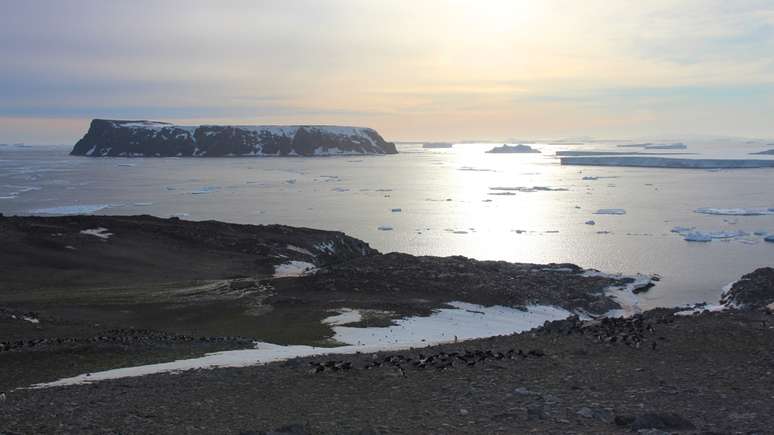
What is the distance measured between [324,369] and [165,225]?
44.2 metres

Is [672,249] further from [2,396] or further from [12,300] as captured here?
[2,396]

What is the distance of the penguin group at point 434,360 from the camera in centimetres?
1619

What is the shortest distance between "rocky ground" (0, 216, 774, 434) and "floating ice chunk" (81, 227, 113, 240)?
11.5m

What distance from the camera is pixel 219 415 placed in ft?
41.3

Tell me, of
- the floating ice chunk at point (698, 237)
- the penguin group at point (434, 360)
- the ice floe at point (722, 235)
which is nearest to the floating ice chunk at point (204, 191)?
the ice floe at point (722, 235)

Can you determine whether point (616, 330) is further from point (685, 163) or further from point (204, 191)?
point (685, 163)

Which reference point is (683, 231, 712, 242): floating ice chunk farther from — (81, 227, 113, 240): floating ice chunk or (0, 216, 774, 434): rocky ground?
(81, 227, 113, 240): floating ice chunk

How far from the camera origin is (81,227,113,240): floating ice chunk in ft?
170

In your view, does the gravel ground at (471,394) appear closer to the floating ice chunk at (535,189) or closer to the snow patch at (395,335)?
the snow patch at (395,335)

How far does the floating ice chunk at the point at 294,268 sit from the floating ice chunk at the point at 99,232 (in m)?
13.6

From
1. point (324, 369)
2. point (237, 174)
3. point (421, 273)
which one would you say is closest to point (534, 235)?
point (421, 273)

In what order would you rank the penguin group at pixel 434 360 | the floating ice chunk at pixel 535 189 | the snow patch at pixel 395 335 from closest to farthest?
1. the penguin group at pixel 434 360
2. the snow patch at pixel 395 335
3. the floating ice chunk at pixel 535 189

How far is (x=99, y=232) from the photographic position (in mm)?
52812

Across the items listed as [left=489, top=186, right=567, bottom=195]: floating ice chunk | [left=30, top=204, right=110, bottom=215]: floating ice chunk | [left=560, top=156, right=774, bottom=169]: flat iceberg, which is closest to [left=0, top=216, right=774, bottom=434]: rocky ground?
[left=30, top=204, right=110, bottom=215]: floating ice chunk
